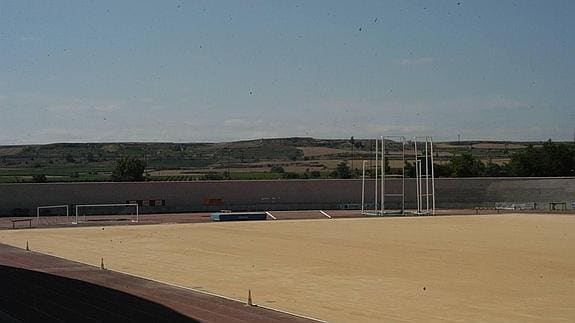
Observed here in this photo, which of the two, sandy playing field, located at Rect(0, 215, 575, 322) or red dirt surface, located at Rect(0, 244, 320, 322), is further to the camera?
sandy playing field, located at Rect(0, 215, 575, 322)

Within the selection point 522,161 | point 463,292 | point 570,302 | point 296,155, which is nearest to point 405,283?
point 463,292

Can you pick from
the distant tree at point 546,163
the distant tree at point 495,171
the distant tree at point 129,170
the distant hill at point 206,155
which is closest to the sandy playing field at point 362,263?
the distant tree at point 546,163

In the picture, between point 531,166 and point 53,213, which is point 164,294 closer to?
point 53,213

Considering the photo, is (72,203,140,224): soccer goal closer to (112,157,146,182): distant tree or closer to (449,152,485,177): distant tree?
(112,157,146,182): distant tree

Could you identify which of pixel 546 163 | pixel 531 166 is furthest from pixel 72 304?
pixel 546 163

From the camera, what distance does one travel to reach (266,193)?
2980 inches

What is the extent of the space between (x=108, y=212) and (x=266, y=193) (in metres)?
13.3

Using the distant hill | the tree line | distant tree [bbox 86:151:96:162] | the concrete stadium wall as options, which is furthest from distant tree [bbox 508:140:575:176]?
distant tree [bbox 86:151:96:162]

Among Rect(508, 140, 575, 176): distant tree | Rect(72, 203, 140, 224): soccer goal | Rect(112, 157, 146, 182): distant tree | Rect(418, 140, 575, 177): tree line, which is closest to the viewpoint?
Rect(72, 203, 140, 224): soccer goal

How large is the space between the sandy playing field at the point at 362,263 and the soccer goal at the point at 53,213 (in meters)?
11.3

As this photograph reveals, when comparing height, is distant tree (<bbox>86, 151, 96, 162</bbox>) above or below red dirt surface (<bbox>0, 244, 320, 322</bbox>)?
above

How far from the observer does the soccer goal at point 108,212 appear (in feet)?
210

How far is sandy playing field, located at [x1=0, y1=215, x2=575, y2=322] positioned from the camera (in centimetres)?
1983

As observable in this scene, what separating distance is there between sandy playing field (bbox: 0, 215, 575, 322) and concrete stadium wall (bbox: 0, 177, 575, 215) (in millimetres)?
16830
